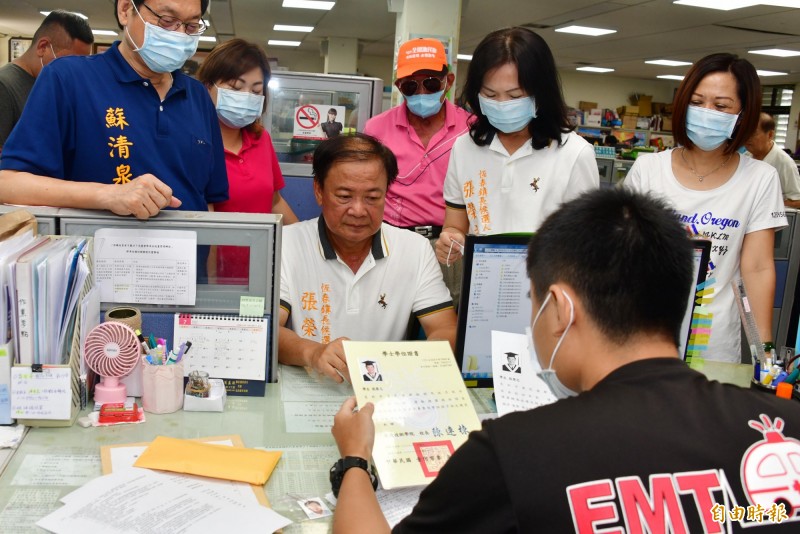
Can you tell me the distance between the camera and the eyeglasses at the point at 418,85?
2441mm

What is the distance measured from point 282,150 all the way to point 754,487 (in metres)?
3.19

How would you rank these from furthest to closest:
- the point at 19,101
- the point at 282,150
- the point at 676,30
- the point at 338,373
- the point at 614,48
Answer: the point at 614,48
the point at 676,30
the point at 282,150
the point at 19,101
the point at 338,373

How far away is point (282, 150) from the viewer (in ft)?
11.9

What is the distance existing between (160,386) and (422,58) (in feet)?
5.23

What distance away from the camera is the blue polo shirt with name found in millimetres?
1563

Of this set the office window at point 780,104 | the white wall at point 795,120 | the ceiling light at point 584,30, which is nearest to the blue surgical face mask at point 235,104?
the ceiling light at point 584,30

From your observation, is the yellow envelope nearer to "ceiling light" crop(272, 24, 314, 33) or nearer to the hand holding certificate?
the hand holding certificate

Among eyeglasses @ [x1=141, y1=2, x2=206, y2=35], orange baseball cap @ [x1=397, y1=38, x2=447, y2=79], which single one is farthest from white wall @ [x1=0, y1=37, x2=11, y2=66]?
eyeglasses @ [x1=141, y1=2, x2=206, y2=35]

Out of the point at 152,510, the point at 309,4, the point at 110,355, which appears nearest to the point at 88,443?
the point at 110,355

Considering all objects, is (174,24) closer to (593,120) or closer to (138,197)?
(138,197)

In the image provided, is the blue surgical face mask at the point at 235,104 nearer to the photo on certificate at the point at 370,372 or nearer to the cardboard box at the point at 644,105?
the photo on certificate at the point at 370,372

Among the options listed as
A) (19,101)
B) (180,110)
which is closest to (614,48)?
(19,101)

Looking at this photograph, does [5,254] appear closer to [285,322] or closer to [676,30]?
[285,322]

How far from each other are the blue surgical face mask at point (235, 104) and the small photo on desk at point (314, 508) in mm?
1668
